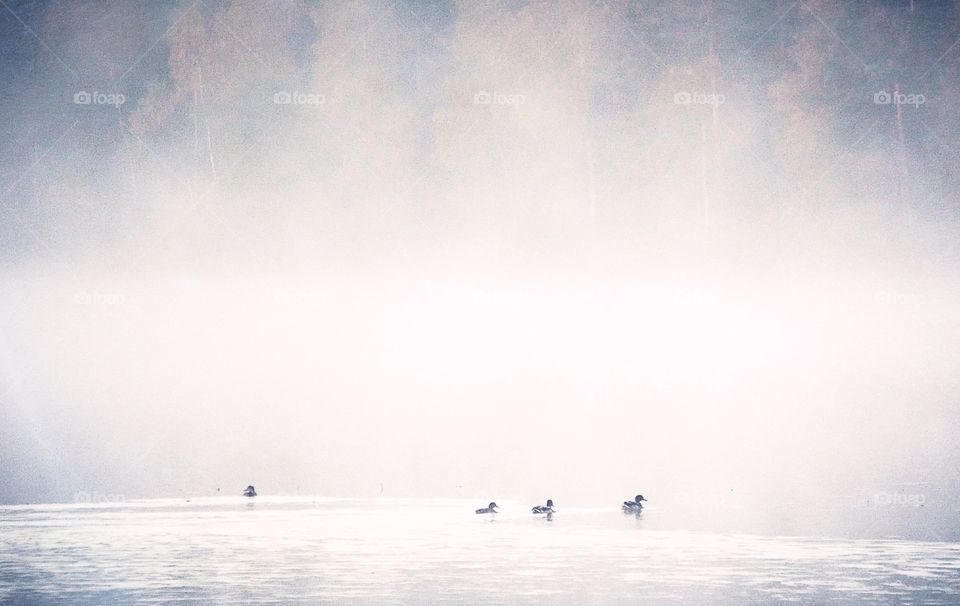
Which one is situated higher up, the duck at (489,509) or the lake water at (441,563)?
the duck at (489,509)

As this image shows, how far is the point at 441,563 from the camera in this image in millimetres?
16078

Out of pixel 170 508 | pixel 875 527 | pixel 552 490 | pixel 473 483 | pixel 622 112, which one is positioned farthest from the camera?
pixel 622 112

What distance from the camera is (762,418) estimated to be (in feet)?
120

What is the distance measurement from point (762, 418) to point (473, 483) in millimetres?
10544

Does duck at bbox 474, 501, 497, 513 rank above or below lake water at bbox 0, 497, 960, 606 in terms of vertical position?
above

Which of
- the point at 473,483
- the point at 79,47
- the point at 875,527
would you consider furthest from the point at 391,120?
the point at 875,527

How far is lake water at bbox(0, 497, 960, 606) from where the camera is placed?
13516 mm

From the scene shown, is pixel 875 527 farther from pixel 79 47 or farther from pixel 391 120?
pixel 79 47

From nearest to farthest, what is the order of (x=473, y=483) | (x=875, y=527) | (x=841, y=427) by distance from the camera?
1. (x=875, y=527)
2. (x=473, y=483)
3. (x=841, y=427)

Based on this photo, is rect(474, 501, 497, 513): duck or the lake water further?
rect(474, 501, 497, 513): duck

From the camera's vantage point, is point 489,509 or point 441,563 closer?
point 441,563

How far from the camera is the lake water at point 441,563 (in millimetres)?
13516

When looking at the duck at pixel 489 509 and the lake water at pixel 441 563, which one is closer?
the lake water at pixel 441 563

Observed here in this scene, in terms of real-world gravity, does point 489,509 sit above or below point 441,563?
above
